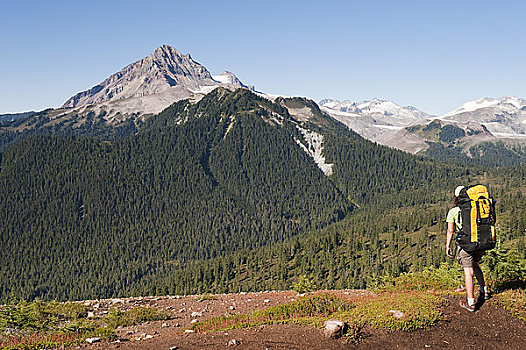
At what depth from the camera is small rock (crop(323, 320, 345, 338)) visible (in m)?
14.9

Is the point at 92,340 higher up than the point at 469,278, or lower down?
lower down

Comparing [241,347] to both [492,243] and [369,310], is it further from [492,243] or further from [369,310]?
[492,243]

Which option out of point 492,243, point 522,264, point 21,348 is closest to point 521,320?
point 492,243

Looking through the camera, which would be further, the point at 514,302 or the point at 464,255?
the point at 514,302

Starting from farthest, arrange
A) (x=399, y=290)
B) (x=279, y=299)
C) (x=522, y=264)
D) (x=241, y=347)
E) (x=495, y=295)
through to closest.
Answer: (x=279, y=299) < (x=399, y=290) < (x=522, y=264) < (x=495, y=295) < (x=241, y=347)

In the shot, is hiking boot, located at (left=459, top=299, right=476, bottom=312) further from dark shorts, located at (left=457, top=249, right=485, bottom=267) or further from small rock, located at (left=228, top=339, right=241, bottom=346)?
small rock, located at (left=228, top=339, right=241, bottom=346)

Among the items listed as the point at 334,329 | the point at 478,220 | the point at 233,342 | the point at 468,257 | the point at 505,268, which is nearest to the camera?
the point at 233,342

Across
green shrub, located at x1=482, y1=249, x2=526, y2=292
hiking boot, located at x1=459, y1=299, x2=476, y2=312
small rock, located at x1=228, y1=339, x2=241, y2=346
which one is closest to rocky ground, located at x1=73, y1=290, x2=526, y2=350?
small rock, located at x1=228, y1=339, x2=241, y2=346

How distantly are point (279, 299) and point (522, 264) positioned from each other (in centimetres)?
1547

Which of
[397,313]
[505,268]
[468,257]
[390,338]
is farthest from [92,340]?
[505,268]

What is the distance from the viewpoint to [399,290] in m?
23.2

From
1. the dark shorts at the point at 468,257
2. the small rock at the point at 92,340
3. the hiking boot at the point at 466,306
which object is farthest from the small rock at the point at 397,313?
the small rock at the point at 92,340

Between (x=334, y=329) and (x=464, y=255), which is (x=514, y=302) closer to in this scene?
(x=464, y=255)

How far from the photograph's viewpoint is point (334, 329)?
589 inches
